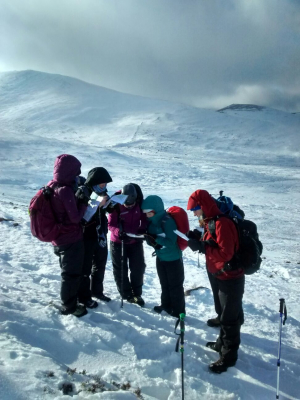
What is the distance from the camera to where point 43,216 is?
4.04 meters

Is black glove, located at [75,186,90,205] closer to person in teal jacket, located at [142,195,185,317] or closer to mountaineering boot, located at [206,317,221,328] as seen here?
person in teal jacket, located at [142,195,185,317]

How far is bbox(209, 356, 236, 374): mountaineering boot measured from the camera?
3.80 metres

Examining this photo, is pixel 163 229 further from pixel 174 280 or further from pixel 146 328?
pixel 146 328

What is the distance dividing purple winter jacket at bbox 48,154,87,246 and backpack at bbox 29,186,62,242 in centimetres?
8

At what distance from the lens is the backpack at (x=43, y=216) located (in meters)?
3.99

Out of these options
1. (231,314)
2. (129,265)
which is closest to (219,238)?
(231,314)

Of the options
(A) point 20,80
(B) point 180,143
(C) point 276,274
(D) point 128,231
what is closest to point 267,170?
(B) point 180,143

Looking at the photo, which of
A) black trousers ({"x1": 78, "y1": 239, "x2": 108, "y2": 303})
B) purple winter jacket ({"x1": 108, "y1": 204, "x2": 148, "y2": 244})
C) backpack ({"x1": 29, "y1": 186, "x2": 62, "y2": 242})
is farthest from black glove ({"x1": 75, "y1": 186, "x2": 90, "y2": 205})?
purple winter jacket ({"x1": 108, "y1": 204, "x2": 148, "y2": 244})

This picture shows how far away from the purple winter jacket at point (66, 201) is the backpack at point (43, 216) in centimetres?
8

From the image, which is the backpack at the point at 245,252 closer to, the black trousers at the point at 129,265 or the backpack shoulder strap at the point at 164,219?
the backpack shoulder strap at the point at 164,219

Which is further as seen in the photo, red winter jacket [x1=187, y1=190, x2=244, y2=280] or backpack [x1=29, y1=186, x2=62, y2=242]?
backpack [x1=29, y1=186, x2=62, y2=242]

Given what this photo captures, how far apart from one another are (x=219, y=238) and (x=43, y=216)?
2.35 metres

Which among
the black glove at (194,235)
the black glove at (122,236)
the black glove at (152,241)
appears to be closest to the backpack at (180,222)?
the black glove at (152,241)

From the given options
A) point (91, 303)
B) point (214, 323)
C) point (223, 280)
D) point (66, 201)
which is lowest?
point (214, 323)
